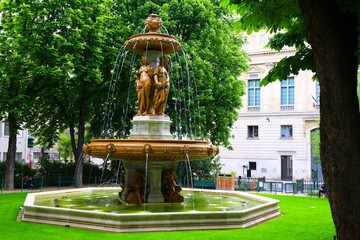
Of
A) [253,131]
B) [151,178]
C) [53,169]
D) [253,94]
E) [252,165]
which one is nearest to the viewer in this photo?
[151,178]

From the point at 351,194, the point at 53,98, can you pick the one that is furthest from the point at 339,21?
the point at 53,98

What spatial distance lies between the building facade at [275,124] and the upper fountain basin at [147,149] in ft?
107

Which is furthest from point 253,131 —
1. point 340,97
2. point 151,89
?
point 340,97

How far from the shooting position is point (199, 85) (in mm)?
25750

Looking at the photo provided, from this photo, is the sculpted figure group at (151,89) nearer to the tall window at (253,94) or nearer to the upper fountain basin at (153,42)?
the upper fountain basin at (153,42)

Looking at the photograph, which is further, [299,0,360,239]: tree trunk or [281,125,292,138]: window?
[281,125,292,138]: window

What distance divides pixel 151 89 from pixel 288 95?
113 ft

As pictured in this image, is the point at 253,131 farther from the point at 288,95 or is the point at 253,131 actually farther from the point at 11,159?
the point at 11,159

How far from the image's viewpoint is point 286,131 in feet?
153

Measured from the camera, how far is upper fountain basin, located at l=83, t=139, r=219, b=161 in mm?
12500

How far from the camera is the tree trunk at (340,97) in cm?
449

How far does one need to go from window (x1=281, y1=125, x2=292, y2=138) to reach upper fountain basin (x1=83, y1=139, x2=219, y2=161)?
115 feet

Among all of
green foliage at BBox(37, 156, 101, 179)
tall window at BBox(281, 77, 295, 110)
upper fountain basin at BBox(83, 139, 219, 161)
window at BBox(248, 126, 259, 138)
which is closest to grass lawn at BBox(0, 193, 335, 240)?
upper fountain basin at BBox(83, 139, 219, 161)

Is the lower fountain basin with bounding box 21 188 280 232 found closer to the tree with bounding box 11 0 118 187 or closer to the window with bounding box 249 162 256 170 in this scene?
the tree with bounding box 11 0 118 187
